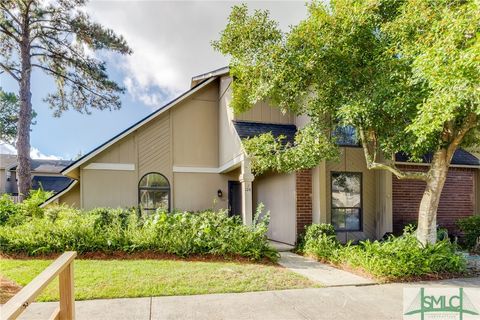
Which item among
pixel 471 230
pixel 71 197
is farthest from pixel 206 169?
pixel 471 230

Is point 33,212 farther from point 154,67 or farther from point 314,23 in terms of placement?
point 314,23

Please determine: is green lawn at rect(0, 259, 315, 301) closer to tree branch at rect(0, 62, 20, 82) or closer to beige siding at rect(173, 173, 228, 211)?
beige siding at rect(173, 173, 228, 211)

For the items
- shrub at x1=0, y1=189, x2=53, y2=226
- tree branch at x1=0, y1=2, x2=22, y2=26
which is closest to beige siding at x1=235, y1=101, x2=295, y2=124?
shrub at x1=0, y1=189, x2=53, y2=226

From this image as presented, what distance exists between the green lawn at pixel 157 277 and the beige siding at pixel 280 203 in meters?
2.80

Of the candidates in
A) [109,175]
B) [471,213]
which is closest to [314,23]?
[109,175]

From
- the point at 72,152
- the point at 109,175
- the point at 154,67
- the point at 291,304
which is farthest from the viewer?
the point at 72,152

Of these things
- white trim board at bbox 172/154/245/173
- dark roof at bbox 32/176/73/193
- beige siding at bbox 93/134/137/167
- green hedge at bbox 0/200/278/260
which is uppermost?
beige siding at bbox 93/134/137/167

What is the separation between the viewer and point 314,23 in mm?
6922

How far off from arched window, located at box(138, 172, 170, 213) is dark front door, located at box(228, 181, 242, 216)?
2.50m

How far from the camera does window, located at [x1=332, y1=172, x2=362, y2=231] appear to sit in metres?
10.1

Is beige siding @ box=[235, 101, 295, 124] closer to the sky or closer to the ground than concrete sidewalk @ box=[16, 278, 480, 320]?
closer to the sky

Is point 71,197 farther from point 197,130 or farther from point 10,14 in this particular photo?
point 10,14

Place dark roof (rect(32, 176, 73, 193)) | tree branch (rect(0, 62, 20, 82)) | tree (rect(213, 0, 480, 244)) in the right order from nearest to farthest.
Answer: tree (rect(213, 0, 480, 244)) < tree branch (rect(0, 62, 20, 82)) < dark roof (rect(32, 176, 73, 193))

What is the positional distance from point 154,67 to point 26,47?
7193 mm
